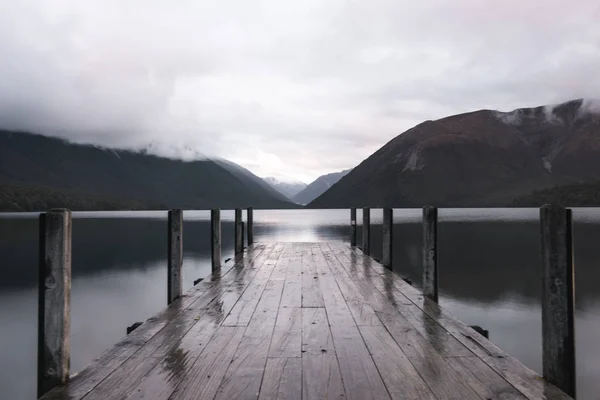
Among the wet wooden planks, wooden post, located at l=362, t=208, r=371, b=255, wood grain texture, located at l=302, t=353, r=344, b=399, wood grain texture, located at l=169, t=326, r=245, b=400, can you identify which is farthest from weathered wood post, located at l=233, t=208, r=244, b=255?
wood grain texture, located at l=302, t=353, r=344, b=399

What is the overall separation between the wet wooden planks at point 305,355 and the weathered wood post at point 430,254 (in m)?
0.26

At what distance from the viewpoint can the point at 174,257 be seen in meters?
7.09

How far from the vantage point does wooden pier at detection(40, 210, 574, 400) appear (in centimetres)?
328

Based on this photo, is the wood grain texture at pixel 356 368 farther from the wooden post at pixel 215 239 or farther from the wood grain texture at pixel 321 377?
the wooden post at pixel 215 239

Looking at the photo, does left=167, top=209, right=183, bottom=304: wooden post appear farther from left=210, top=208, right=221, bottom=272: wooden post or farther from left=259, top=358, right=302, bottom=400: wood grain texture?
left=259, top=358, right=302, bottom=400: wood grain texture

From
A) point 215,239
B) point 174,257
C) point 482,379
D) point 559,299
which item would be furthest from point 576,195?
point 482,379

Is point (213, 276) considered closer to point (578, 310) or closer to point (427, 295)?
point (427, 295)

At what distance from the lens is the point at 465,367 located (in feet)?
12.2

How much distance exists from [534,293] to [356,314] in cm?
1652

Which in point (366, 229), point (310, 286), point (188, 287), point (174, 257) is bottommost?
point (188, 287)

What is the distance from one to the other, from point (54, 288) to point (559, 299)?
13.6 feet

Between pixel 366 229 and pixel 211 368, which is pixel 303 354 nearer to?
pixel 211 368

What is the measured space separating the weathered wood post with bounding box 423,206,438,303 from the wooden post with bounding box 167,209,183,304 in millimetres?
3918

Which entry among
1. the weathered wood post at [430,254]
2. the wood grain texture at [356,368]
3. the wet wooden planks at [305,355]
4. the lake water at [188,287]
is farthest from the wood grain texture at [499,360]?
the lake water at [188,287]
